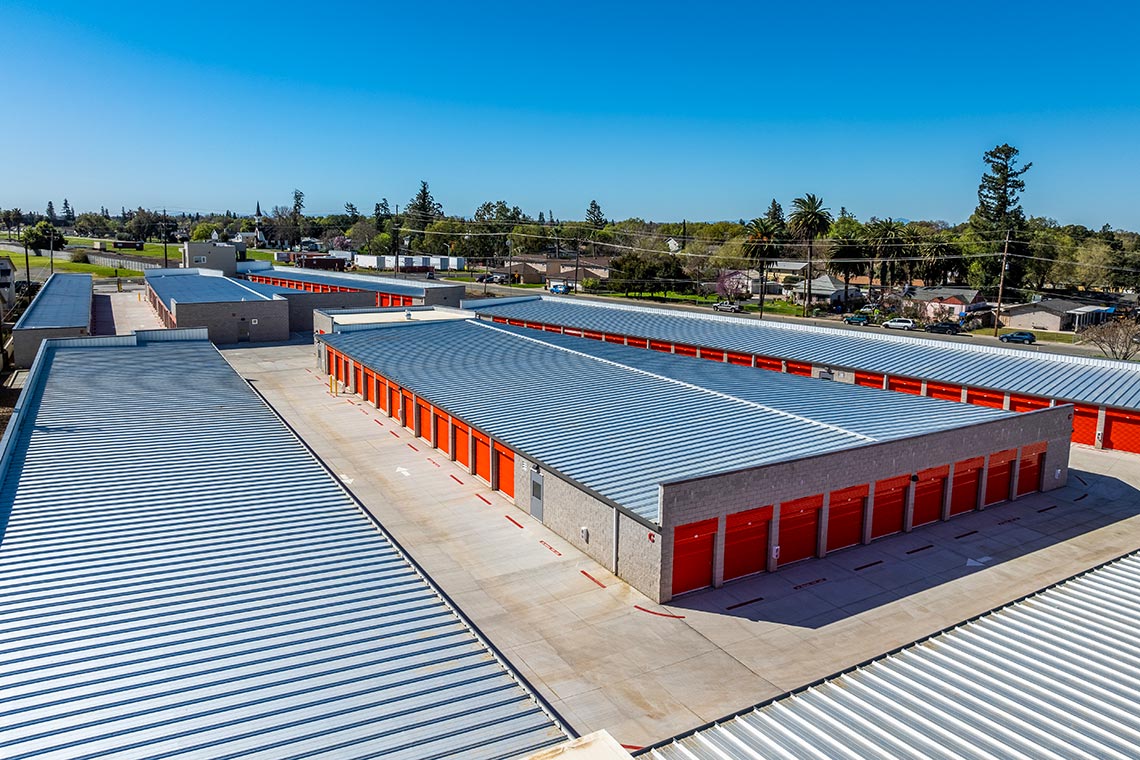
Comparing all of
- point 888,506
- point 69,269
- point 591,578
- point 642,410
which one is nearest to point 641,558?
point 591,578

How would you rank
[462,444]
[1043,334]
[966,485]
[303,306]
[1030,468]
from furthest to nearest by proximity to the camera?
[1043,334] → [303,306] → [462,444] → [1030,468] → [966,485]

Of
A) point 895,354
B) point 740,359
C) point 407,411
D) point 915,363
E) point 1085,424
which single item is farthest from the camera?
point 740,359

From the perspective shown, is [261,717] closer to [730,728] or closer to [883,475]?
[730,728]

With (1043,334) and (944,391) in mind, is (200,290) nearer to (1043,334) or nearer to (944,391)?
(944,391)

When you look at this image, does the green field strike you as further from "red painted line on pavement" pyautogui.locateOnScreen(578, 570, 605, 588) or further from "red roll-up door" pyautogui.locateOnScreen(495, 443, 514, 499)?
"red painted line on pavement" pyautogui.locateOnScreen(578, 570, 605, 588)

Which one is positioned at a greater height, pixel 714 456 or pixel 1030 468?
pixel 714 456

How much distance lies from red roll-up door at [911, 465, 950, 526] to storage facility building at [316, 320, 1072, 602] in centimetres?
6

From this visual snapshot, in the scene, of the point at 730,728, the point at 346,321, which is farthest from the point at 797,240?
the point at 730,728

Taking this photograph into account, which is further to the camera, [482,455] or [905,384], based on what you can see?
[905,384]

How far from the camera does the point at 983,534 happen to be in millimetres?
24672

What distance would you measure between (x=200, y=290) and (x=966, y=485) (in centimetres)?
6676

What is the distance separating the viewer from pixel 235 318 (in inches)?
2362

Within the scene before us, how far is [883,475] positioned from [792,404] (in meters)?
5.75

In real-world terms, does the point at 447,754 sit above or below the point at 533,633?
above
